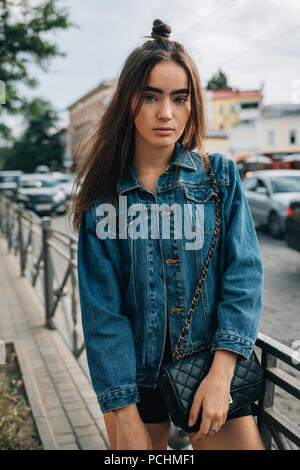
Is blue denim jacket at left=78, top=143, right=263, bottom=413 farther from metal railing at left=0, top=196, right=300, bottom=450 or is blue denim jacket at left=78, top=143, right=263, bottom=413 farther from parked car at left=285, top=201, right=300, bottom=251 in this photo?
parked car at left=285, top=201, right=300, bottom=251

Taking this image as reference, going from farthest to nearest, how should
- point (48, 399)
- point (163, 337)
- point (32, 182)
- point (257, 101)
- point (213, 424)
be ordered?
point (257, 101) → point (32, 182) → point (48, 399) → point (163, 337) → point (213, 424)

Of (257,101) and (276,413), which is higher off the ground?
(257,101)

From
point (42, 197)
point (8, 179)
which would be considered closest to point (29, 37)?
point (42, 197)

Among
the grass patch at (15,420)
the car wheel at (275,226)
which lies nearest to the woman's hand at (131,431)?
the grass patch at (15,420)

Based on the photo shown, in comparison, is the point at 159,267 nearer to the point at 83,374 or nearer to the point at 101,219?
the point at 101,219

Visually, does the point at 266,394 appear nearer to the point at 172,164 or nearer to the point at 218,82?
the point at 172,164

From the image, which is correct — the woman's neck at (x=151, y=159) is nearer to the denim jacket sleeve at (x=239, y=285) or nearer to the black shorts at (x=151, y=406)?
the denim jacket sleeve at (x=239, y=285)

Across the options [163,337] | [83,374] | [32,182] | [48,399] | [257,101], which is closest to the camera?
[163,337]

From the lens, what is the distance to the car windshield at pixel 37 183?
20.9 metres

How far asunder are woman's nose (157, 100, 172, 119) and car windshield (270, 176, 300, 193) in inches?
429

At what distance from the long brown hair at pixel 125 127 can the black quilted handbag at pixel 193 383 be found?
1.90ft

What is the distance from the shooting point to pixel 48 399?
12.6ft

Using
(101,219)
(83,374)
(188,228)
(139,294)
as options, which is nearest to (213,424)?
(139,294)
